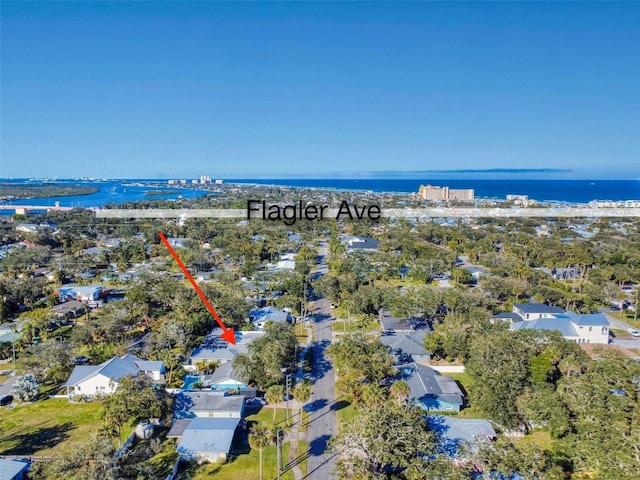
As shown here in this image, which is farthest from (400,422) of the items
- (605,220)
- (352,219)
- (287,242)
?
(605,220)

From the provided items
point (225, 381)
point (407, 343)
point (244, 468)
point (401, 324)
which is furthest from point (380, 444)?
point (401, 324)

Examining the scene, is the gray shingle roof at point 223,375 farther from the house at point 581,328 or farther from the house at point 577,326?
the house at point 581,328

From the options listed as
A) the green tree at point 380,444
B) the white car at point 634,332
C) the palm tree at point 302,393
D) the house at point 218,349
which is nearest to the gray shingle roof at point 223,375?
the house at point 218,349

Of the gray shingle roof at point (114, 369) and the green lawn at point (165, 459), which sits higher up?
the gray shingle roof at point (114, 369)

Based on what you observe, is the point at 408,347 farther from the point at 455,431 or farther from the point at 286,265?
the point at 286,265

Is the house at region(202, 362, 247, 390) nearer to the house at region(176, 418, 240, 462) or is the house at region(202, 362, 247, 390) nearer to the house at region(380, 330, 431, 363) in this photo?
the house at region(176, 418, 240, 462)
